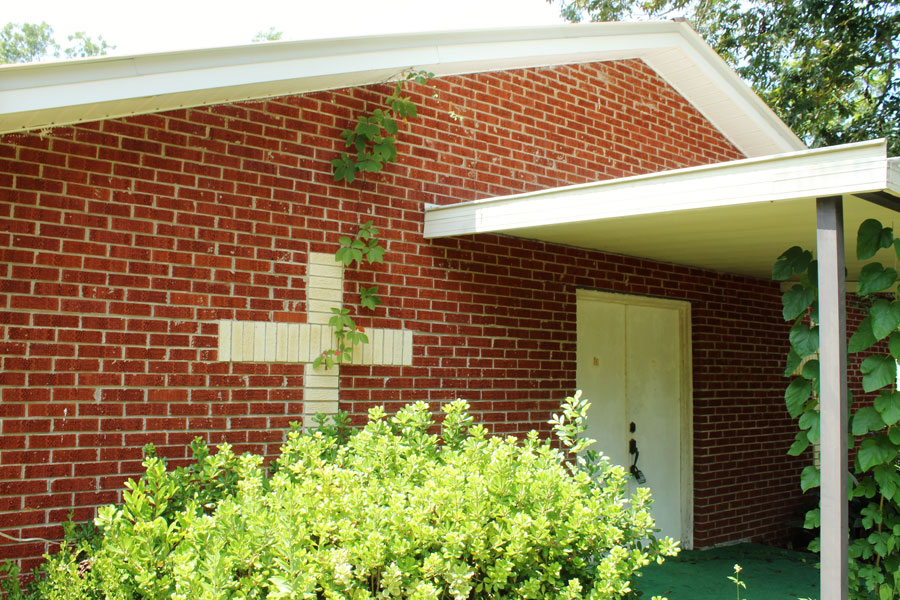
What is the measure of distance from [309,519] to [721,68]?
6435 mm

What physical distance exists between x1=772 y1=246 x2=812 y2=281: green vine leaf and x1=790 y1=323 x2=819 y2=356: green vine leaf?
14.2 inches

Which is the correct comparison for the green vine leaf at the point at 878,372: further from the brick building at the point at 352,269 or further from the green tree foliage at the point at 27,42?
the green tree foliage at the point at 27,42

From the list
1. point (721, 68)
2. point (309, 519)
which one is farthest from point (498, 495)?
point (721, 68)

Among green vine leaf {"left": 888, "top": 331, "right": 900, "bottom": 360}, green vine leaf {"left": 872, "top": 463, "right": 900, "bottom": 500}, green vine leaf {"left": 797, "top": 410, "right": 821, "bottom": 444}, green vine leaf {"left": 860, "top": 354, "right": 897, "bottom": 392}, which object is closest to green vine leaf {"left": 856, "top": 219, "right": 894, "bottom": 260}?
green vine leaf {"left": 888, "top": 331, "right": 900, "bottom": 360}

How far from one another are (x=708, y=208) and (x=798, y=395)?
1217mm

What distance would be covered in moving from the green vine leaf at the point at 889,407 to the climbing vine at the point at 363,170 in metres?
3.03

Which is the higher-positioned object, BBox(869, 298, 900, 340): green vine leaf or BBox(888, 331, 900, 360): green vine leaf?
BBox(869, 298, 900, 340): green vine leaf

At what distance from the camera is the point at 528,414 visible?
633 centimetres

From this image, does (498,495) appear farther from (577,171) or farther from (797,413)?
(577,171)

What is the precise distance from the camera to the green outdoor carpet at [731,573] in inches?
246

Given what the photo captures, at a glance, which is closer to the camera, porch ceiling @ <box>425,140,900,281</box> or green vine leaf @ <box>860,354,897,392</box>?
porch ceiling @ <box>425,140,900,281</box>

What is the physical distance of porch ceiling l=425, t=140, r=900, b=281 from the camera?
149 inches

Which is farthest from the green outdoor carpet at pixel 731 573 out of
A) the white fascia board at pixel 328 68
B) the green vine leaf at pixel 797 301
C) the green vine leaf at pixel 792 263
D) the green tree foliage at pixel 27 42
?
the green tree foliage at pixel 27 42

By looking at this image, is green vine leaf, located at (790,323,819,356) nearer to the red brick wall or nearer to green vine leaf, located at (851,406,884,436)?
green vine leaf, located at (851,406,884,436)
